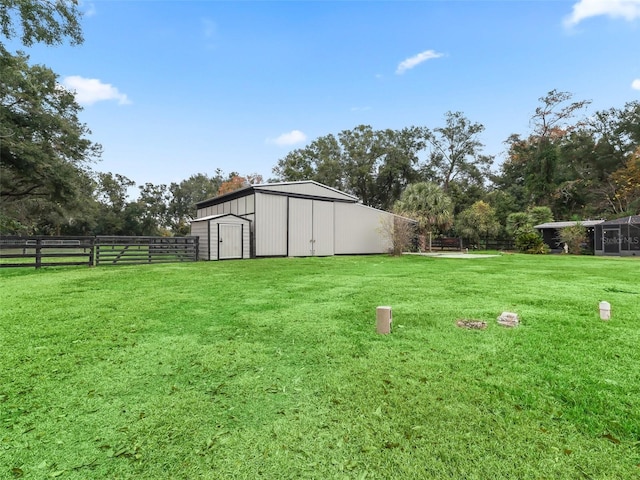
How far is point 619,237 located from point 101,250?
28.0m

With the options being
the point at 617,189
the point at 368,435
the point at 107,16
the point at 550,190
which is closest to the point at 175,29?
the point at 107,16

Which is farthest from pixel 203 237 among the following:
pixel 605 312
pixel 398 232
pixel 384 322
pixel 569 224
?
pixel 569 224

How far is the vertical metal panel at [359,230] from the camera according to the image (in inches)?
768

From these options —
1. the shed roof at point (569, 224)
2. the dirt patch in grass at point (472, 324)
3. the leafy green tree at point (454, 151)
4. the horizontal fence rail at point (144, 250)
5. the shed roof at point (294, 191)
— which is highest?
the leafy green tree at point (454, 151)

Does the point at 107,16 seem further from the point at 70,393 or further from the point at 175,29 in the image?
the point at 70,393

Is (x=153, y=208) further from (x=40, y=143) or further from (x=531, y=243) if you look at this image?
(x=531, y=243)

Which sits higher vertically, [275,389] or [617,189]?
[617,189]

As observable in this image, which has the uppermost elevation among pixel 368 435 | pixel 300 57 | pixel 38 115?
pixel 300 57

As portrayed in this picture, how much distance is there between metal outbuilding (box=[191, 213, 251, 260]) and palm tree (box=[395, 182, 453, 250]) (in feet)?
34.9

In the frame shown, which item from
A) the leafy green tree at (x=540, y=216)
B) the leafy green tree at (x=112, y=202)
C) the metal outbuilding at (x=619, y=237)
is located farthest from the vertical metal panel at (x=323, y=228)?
the leafy green tree at (x=112, y=202)

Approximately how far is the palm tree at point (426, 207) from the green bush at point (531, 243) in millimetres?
6122

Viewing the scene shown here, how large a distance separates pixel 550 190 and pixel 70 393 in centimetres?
3754

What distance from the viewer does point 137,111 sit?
58.1ft

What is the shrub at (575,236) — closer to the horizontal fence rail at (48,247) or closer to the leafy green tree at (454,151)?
the leafy green tree at (454,151)
